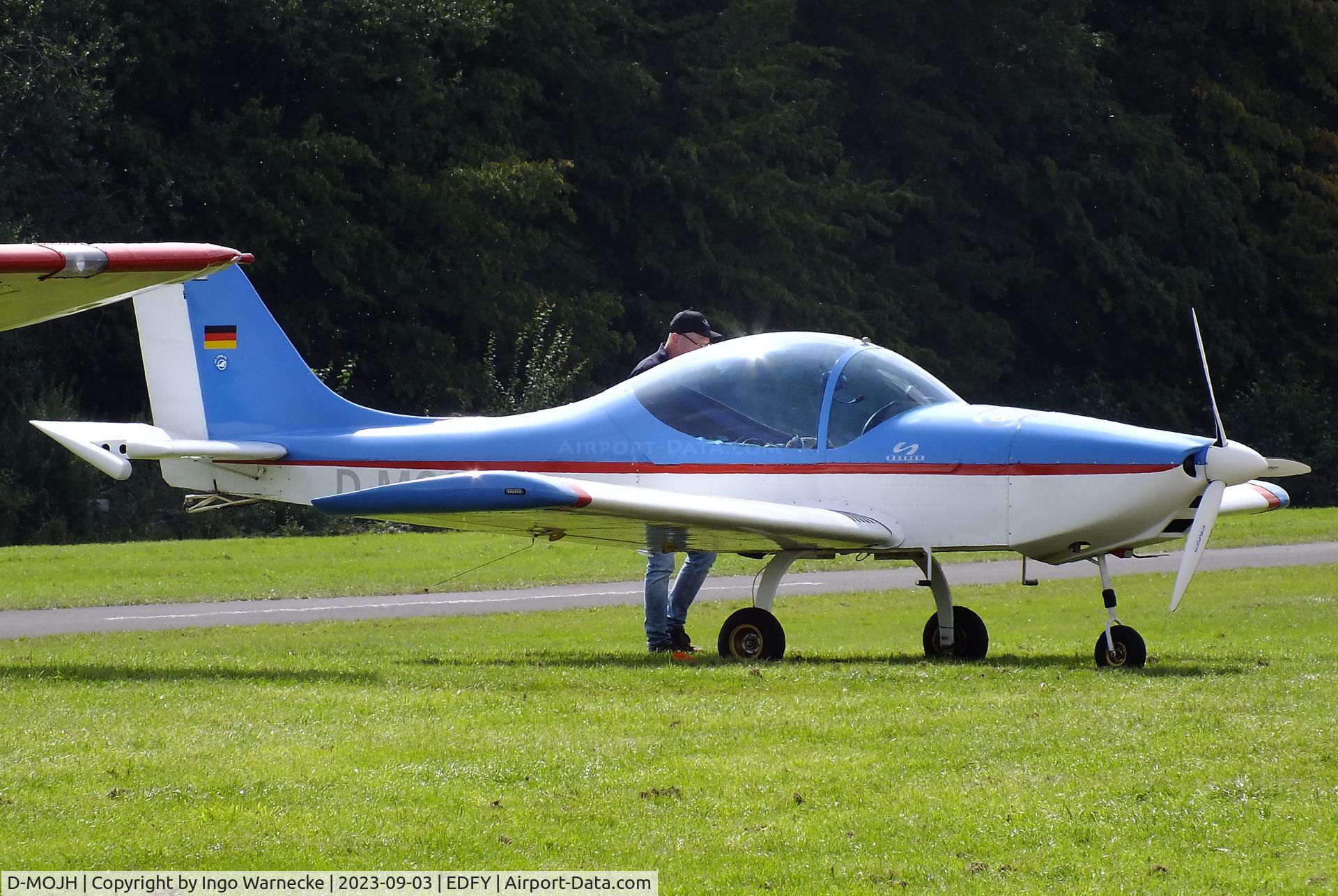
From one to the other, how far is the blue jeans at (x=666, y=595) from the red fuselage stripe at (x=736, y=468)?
722 mm

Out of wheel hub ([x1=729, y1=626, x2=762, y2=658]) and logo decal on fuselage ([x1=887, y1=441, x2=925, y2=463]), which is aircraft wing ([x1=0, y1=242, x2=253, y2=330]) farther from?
logo decal on fuselage ([x1=887, y1=441, x2=925, y2=463])

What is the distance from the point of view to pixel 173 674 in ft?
30.1

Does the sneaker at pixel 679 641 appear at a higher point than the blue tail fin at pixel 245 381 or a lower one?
lower

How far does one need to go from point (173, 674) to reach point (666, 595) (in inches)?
133

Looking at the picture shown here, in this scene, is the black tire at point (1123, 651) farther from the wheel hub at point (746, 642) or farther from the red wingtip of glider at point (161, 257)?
Answer: the red wingtip of glider at point (161, 257)

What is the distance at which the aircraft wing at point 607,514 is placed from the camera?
28.6ft

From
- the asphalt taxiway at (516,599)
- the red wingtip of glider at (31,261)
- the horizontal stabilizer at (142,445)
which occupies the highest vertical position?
the red wingtip of glider at (31,261)

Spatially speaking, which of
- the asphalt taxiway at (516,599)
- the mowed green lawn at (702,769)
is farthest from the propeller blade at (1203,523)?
the asphalt taxiway at (516,599)

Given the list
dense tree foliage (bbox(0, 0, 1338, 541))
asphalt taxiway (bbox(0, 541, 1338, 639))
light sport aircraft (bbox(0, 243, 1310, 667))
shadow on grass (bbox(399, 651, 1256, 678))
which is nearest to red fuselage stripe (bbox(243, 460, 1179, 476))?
light sport aircraft (bbox(0, 243, 1310, 667))

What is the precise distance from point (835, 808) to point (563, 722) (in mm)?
1929

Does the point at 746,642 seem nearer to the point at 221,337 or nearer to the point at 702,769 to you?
the point at 702,769

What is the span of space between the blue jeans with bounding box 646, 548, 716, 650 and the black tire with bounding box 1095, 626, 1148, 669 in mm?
2753

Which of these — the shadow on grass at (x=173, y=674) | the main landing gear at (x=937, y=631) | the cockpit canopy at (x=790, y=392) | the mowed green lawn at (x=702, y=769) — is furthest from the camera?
the cockpit canopy at (x=790, y=392)

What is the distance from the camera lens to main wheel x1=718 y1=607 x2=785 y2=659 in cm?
1012
